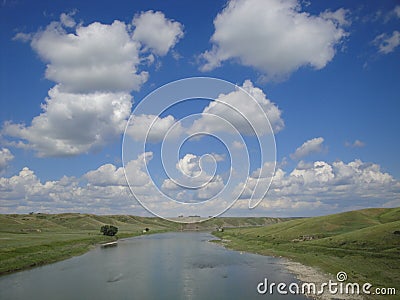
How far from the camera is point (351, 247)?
5453 centimetres

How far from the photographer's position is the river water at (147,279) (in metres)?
35.2

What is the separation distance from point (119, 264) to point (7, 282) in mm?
18902

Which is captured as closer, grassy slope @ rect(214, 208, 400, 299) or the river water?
the river water

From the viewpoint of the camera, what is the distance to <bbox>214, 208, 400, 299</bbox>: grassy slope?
128 feet

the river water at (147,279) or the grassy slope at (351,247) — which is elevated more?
the grassy slope at (351,247)

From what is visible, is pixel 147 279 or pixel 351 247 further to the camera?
pixel 351 247

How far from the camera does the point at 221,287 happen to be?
38.1 m

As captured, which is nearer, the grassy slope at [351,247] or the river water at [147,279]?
the river water at [147,279]

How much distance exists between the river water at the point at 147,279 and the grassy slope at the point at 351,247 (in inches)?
A: 260

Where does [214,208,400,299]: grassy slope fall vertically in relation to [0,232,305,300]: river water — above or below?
above

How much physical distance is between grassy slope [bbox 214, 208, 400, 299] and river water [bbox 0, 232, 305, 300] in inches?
260

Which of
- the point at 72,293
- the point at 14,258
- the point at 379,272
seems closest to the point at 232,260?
the point at 379,272

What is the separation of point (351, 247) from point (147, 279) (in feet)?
104

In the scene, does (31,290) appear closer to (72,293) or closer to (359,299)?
(72,293)
